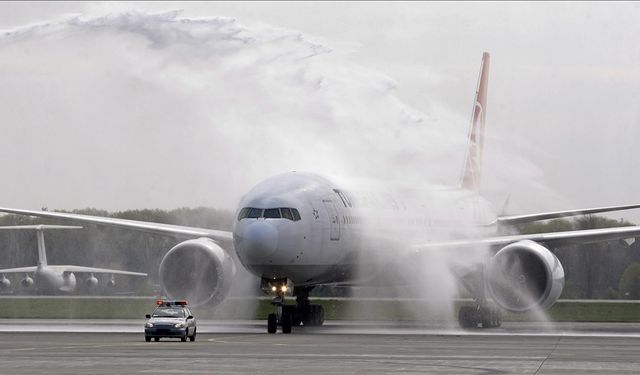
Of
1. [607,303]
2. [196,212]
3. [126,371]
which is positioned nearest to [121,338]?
[126,371]

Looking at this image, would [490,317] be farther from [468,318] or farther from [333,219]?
[333,219]

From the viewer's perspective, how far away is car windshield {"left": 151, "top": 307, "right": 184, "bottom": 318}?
127ft

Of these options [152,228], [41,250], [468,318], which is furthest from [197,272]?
[41,250]

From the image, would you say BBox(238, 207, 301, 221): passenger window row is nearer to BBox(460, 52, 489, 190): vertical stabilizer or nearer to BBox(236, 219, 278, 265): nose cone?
BBox(236, 219, 278, 265): nose cone

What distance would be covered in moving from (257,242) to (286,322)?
9.61 ft

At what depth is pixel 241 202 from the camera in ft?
146

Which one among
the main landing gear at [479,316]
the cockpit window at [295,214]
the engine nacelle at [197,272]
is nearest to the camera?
the cockpit window at [295,214]

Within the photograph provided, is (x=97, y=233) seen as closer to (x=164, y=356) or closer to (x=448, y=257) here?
(x=448, y=257)

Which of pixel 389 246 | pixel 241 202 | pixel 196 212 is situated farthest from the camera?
pixel 196 212

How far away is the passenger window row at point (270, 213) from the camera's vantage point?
43.3 meters

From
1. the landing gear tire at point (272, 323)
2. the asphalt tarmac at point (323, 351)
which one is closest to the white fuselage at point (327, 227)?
the landing gear tire at point (272, 323)

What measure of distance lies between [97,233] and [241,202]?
157 ft

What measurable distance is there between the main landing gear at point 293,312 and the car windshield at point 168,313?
444cm

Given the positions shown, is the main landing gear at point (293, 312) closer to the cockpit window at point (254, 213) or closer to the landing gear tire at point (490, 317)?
the cockpit window at point (254, 213)
